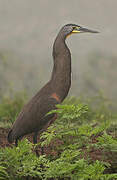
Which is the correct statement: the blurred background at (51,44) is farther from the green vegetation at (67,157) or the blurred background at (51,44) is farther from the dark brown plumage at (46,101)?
the green vegetation at (67,157)

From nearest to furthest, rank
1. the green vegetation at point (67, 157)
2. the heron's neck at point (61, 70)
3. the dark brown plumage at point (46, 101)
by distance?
the green vegetation at point (67, 157) → the dark brown plumage at point (46, 101) → the heron's neck at point (61, 70)

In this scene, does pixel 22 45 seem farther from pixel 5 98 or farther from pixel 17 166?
pixel 17 166

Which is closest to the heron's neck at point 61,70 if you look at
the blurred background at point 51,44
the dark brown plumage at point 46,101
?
the dark brown plumage at point 46,101

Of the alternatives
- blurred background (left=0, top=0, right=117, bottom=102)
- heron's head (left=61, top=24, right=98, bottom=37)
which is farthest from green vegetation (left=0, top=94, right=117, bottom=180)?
blurred background (left=0, top=0, right=117, bottom=102)

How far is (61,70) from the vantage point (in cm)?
475

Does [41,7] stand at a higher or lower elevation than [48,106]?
higher

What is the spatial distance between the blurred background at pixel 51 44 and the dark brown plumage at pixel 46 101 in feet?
19.9

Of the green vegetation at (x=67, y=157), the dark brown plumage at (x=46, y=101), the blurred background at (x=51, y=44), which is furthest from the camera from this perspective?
the blurred background at (x=51, y=44)

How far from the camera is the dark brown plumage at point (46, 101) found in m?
4.52

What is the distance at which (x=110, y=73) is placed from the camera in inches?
495

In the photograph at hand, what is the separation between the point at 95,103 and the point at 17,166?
598cm

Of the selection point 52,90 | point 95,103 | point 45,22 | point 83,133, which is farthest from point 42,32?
point 83,133

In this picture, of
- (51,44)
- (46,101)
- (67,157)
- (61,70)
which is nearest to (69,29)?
(61,70)

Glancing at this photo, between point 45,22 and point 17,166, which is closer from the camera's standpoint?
point 17,166
